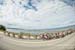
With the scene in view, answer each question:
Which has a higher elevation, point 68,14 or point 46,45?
point 68,14

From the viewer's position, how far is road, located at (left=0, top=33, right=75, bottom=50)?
135cm

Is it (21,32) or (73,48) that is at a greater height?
(21,32)

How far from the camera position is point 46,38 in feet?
4.43

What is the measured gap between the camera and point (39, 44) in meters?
1.34

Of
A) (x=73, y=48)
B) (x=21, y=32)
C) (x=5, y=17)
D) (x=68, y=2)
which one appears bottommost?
(x=73, y=48)

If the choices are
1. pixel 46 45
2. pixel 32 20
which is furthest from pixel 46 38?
pixel 32 20

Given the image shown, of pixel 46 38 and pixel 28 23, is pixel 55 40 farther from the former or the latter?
pixel 28 23

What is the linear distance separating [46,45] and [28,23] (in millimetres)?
237

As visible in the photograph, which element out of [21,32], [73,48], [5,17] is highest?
[5,17]

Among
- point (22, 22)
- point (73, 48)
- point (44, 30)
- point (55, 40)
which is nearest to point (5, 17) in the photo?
point (22, 22)

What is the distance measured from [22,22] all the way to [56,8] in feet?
1.00

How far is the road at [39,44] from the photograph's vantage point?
53.0 inches

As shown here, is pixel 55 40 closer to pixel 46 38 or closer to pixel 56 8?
pixel 46 38

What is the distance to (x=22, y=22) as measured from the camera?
136cm
